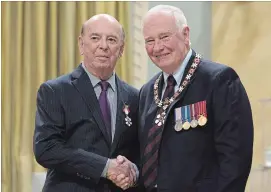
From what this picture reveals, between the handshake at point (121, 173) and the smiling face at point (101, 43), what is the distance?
1.20 feet

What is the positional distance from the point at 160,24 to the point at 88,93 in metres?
0.40

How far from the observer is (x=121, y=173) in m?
1.90

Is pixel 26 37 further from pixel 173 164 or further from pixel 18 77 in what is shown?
pixel 173 164

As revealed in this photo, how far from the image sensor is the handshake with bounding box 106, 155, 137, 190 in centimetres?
189

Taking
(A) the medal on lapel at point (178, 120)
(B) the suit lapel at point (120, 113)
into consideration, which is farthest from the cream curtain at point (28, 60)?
(A) the medal on lapel at point (178, 120)

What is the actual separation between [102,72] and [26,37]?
3.94ft

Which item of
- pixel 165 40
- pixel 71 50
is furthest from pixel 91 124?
pixel 71 50

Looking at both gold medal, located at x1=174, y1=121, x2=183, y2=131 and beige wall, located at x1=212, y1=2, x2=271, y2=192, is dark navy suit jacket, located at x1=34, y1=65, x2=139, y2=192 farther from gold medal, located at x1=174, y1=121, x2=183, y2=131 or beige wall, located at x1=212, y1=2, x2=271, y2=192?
beige wall, located at x1=212, y1=2, x2=271, y2=192

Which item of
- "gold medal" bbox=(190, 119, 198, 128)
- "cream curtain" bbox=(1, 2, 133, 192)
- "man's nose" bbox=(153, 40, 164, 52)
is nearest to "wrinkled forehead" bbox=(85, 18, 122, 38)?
"man's nose" bbox=(153, 40, 164, 52)

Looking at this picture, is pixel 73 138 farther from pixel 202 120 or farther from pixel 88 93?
pixel 202 120

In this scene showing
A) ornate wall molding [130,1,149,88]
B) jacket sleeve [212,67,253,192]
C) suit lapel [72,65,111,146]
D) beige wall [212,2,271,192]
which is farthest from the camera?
ornate wall molding [130,1,149,88]

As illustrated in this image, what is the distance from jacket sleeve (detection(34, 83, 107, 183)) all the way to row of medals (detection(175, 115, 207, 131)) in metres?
0.31

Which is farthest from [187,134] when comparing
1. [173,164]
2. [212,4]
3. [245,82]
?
[212,4]

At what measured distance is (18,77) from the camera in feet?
10.1
